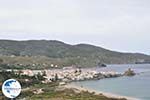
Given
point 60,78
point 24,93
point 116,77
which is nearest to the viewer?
point 24,93

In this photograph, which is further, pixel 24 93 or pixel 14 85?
pixel 24 93

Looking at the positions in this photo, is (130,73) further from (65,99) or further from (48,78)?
(65,99)

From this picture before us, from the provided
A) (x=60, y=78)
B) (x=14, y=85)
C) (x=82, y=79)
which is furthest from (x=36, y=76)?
(x=14, y=85)

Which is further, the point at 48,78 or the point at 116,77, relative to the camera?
the point at 116,77

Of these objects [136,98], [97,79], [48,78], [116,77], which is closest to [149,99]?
[136,98]

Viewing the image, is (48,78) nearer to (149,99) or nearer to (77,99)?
(149,99)

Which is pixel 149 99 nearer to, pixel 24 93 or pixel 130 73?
pixel 24 93

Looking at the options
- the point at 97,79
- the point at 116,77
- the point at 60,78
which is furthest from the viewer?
the point at 116,77

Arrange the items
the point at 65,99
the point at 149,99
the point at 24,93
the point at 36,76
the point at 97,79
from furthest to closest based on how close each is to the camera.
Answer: the point at 97,79 → the point at 36,76 → the point at 149,99 → the point at 24,93 → the point at 65,99

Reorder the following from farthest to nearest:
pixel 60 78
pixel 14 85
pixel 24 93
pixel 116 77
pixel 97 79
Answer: pixel 116 77
pixel 97 79
pixel 60 78
pixel 24 93
pixel 14 85
